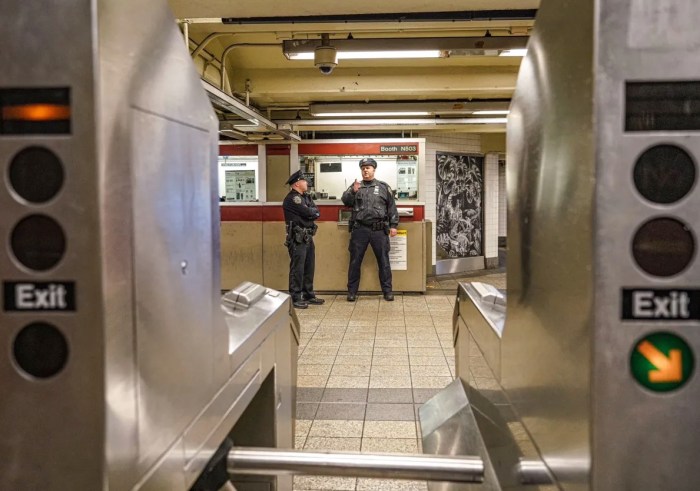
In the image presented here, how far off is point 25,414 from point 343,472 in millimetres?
775

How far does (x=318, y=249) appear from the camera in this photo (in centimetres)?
782

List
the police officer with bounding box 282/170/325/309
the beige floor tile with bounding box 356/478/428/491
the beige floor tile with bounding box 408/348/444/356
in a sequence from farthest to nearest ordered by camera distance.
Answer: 1. the police officer with bounding box 282/170/325/309
2. the beige floor tile with bounding box 408/348/444/356
3. the beige floor tile with bounding box 356/478/428/491

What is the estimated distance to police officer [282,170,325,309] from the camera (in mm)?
7090

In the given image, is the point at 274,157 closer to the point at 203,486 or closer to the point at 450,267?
the point at 450,267

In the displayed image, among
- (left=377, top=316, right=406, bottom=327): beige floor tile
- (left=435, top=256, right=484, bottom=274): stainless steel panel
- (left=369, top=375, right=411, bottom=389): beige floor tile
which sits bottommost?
(left=369, top=375, right=411, bottom=389): beige floor tile

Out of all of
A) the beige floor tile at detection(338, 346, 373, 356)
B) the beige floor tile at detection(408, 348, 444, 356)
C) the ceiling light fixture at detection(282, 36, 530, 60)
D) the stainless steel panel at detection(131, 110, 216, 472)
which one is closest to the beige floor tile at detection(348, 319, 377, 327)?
the beige floor tile at detection(338, 346, 373, 356)

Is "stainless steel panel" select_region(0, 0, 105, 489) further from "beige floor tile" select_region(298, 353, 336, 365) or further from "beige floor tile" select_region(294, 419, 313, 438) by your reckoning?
"beige floor tile" select_region(298, 353, 336, 365)

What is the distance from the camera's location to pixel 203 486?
157 cm

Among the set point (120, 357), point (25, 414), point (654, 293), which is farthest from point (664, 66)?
point (25, 414)

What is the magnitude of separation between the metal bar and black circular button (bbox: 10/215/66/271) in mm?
809

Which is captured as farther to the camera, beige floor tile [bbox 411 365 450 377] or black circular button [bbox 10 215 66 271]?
beige floor tile [bbox 411 365 450 377]

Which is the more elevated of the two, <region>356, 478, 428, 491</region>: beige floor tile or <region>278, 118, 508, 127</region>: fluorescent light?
<region>278, 118, 508, 127</region>: fluorescent light

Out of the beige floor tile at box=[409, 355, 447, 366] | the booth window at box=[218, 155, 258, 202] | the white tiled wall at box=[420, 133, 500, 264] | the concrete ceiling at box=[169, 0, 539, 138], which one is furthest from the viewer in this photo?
the white tiled wall at box=[420, 133, 500, 264]

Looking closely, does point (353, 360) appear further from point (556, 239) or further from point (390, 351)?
point (556, 239)
